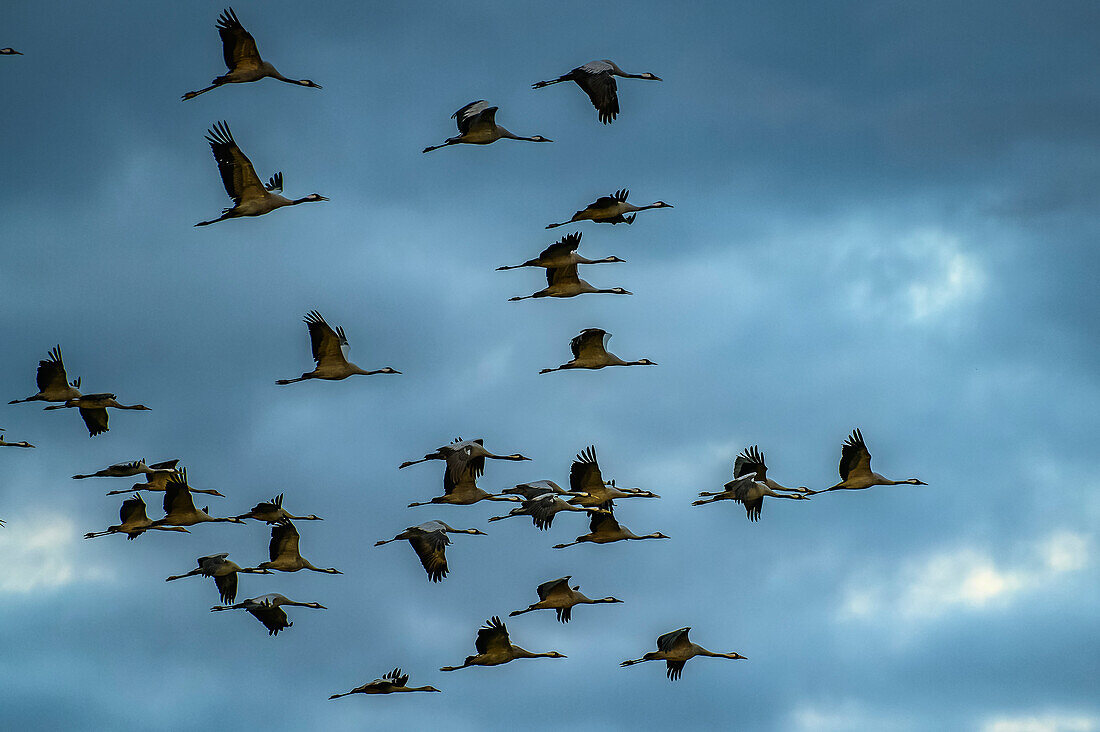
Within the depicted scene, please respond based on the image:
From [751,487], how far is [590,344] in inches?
223

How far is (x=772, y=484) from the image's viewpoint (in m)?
65.4

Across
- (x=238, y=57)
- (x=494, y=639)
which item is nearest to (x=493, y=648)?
(x=494, y=639)

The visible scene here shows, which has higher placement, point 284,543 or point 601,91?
point 601,91

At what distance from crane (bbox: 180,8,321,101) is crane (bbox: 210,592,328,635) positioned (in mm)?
13830

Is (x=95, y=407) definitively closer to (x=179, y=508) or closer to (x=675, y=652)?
(x=179, y=508)

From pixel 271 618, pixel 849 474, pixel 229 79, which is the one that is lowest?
pixel 271 618

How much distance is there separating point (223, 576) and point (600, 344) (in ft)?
38.9

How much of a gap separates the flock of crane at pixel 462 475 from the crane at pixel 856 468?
0.12ft

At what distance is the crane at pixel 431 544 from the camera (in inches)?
2336

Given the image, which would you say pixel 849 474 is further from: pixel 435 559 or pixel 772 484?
pixel 435 559

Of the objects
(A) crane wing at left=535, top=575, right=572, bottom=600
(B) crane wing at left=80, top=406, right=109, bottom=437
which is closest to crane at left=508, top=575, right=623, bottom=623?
(A) crane wing at left=535, top=575, right=572, bottom=600

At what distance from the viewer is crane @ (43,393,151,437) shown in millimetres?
62562

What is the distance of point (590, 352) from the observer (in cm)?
6278

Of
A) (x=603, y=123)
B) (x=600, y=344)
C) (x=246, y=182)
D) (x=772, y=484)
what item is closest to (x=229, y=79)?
(x=246, y=182)
